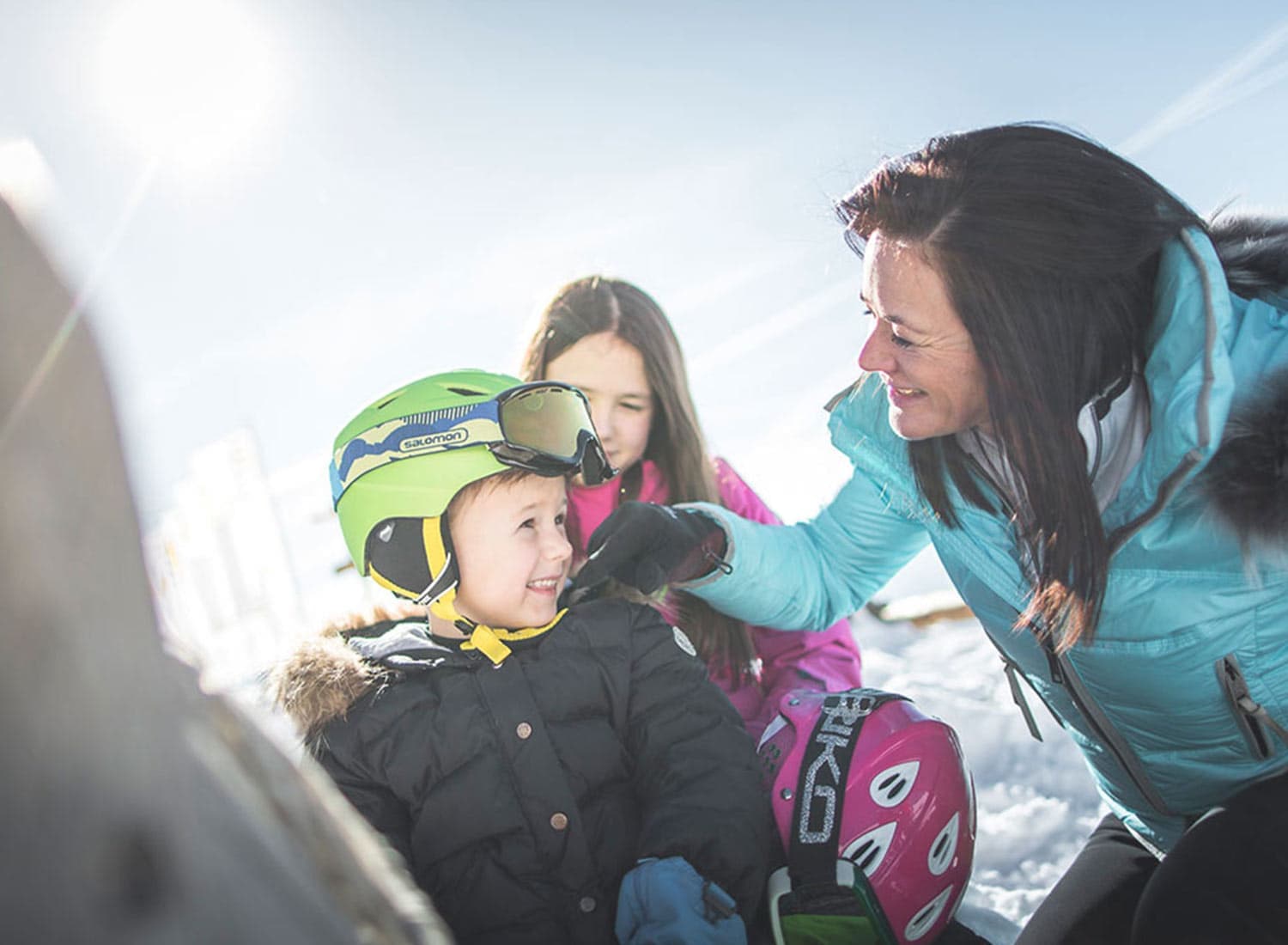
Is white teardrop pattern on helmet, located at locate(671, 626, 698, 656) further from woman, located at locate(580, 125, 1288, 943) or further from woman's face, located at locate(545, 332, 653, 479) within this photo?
woman's face, located at locate(545, 332, 653, 479)

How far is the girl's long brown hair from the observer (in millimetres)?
2801

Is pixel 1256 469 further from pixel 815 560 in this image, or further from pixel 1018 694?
pixel 815 560

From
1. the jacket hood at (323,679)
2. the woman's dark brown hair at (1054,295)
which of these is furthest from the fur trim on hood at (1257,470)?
the jacket hood at (323,679)

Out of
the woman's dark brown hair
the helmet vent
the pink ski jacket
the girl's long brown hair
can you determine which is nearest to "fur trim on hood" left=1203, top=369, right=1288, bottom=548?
the woman's dark brown hair

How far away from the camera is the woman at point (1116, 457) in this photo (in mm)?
1512

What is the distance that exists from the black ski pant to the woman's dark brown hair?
1.29ft

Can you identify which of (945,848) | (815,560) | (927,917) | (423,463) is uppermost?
(423,463)

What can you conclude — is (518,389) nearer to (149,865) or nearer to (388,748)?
(388,748)

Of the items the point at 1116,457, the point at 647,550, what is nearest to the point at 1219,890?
the point at 1116,457

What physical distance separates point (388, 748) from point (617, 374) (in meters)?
1.41

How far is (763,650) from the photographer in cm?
273

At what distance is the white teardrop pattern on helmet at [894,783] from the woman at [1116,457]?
410 mm

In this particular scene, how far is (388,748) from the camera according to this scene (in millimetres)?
1819

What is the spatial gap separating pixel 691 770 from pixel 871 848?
386 millimetres
